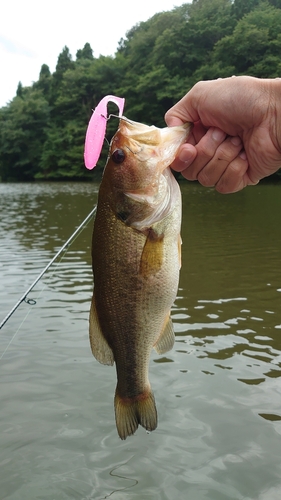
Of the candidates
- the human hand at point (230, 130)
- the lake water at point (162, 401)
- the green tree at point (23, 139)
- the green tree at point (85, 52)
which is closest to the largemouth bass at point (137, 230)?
the human hand at point (230, 130)

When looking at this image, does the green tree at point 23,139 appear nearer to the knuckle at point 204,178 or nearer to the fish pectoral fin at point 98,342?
the knuckle at point 204,178

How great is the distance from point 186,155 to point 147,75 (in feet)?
169

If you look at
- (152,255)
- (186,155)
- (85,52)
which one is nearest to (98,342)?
(152,255)

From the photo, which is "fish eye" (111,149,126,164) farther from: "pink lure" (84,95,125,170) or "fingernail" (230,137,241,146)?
"fingernail" (230,137,241,146)

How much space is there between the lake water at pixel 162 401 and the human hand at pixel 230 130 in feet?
8.83

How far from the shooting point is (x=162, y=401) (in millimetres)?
5086

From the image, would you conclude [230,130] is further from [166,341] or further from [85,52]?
[85,52]

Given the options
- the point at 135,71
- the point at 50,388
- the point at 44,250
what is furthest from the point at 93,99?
the point at 50,388

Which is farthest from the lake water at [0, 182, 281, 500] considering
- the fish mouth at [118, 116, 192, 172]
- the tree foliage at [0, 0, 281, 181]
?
the tree foliage at [0, 0, 281, 181]

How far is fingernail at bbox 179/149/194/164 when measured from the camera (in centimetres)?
239

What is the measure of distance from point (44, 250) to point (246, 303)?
22.9 feet

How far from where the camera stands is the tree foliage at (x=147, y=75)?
45.2m

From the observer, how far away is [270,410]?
191 inches

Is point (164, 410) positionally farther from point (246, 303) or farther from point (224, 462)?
point (246, 303)
